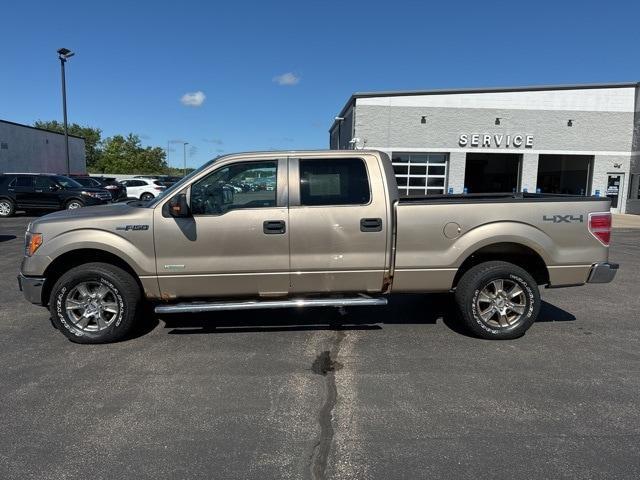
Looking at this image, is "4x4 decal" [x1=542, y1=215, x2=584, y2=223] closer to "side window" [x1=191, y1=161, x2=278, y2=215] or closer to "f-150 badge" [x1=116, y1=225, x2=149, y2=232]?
"side window" [x1=191, y1=161, x2=278, y2=215]

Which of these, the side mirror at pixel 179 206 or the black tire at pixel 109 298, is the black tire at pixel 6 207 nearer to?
the black tire at pixel 109 298

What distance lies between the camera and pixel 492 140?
25.8 metres

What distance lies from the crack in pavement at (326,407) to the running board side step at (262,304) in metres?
0.47

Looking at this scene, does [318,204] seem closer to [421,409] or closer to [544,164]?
[421,409]

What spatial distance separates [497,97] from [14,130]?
99.1ft

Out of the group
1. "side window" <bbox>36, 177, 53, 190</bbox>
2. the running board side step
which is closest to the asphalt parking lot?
the running board side step

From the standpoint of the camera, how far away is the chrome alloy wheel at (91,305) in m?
4.95

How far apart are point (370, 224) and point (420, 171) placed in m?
22.6

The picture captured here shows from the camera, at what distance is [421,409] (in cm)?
360

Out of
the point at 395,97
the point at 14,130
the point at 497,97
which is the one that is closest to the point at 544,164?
the point at 497,97

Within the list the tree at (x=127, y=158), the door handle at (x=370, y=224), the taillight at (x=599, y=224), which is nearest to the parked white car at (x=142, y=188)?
the door handle at (x=370, y=224)

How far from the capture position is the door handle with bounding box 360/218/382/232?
489 centimetres

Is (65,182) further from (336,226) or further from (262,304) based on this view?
(336,226)

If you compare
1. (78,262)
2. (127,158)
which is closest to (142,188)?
(78,262)
